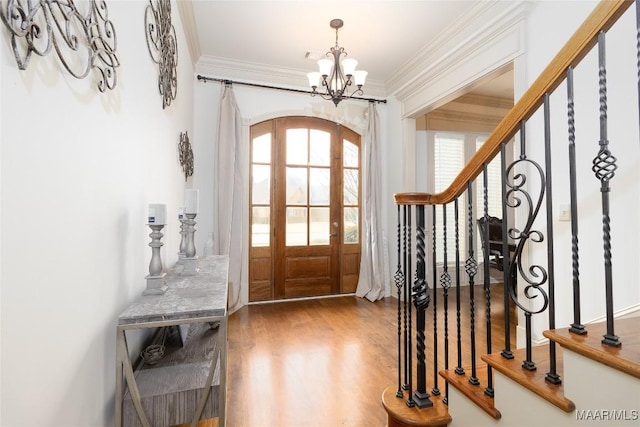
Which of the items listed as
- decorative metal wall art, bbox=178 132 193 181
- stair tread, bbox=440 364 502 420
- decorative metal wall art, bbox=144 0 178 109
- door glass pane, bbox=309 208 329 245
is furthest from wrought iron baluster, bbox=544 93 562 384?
door glass pane, bbox=309 208 329 245

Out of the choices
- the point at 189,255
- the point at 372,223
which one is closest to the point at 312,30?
the point at 372,223

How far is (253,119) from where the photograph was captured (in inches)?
158

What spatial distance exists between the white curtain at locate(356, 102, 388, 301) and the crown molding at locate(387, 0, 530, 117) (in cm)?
57

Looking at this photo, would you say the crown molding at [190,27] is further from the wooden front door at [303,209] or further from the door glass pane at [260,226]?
the door glass pane at [260,226]

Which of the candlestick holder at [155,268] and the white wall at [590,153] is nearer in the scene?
the candlestick holder at [155,268]

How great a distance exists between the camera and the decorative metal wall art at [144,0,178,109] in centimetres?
170

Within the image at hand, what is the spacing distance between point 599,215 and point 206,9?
11.8ft

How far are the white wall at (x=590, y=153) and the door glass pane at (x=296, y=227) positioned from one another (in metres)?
2.63

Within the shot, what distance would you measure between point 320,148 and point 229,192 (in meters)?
1.42

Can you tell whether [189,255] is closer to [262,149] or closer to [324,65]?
[324,65]

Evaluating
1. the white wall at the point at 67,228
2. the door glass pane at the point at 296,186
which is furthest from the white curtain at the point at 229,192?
the white wall at the point at 67,228

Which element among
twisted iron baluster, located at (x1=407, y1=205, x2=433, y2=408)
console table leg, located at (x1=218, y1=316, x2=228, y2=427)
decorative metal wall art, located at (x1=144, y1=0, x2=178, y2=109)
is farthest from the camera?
decorative metal wall art, located at (x1=144, y1=0, x2=178, y2=109)

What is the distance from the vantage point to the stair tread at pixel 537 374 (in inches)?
38.2

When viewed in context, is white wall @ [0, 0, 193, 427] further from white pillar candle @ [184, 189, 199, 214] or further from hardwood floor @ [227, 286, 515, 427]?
hardwood floor @ [227, 286, 515, 427]
